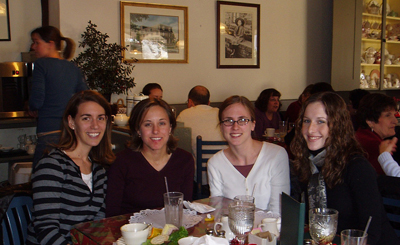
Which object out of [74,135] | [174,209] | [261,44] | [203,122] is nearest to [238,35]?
[261,44]

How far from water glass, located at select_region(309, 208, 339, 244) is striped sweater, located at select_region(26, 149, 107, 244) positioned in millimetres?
968

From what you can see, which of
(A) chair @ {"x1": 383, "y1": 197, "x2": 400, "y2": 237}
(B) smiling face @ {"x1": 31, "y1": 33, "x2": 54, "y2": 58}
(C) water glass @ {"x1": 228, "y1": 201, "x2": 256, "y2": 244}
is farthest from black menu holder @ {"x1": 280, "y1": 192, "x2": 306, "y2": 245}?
(B) smiling face @ {"x1": 31, "y1": 33, "x2": 54, "y2": 58}

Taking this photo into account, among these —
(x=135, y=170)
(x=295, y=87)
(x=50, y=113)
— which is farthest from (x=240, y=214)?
(x=295, y=87)

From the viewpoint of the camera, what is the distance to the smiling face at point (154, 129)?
198 centimetres

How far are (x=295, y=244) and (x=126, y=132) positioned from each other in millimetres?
2089

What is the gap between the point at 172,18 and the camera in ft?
15.9

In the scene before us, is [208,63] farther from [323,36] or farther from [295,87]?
[323,36]

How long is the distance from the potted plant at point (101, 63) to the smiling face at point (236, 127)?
236 centimetres

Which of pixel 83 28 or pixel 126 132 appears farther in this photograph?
pixel 83 28

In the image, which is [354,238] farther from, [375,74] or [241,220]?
[375,74]

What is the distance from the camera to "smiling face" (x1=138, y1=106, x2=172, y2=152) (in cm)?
198

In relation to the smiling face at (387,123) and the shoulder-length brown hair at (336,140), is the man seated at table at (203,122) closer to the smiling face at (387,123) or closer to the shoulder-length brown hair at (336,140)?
the smiling face at (387,123)

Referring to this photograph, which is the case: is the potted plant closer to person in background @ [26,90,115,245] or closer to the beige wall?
the beige wall

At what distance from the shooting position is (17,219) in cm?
175
